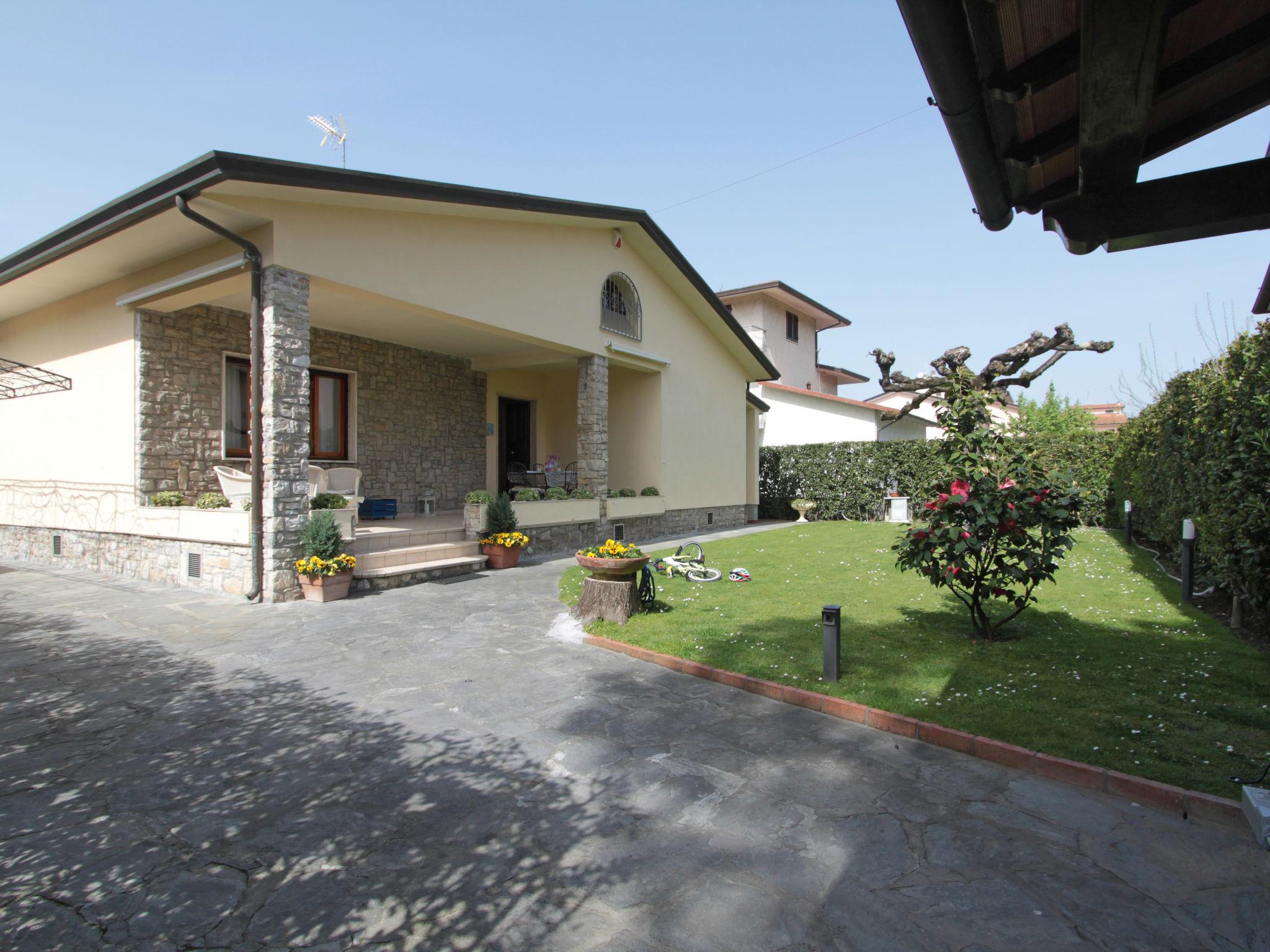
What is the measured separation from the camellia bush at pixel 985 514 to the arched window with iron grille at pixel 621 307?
867 centimetres

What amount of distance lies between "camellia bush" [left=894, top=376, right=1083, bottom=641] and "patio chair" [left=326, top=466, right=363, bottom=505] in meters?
8.68

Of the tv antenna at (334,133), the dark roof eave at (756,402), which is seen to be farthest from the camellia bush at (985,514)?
the dark roof eave at (756,402)

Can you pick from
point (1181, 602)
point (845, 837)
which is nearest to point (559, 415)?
point (1181, 602)

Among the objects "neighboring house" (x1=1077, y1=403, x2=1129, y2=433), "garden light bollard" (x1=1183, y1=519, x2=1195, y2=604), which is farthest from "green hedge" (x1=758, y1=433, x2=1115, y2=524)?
"neighboring house" (x1=1077, y1=403, x2=1129, y2=433)

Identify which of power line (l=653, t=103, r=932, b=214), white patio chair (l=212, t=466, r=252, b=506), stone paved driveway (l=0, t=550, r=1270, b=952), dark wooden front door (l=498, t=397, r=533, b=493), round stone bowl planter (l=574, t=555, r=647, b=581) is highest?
power line (l=653, t=103, r=932, b=214)

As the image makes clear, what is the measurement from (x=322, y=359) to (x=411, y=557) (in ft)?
14.5

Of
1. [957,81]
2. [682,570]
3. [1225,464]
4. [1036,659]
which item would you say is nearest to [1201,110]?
[957,81]

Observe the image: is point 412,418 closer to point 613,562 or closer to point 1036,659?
point 613,562

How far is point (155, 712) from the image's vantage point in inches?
177

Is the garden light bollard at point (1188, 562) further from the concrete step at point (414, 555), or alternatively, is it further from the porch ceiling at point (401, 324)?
the porch ceiling at point (401, 324)

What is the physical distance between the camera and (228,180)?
7.02 m

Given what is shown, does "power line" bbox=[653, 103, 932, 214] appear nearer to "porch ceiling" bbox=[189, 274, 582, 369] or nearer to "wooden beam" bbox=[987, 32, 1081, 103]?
"porch ceiling" bbox=[189, 274, 582, 369]

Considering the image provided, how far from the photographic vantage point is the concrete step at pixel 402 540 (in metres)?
9.34

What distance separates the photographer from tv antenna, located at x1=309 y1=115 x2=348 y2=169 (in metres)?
10.8
